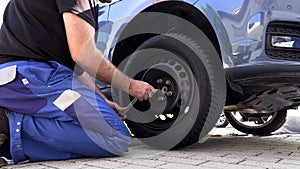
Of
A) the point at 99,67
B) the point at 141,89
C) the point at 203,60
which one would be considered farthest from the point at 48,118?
the point at 203,60

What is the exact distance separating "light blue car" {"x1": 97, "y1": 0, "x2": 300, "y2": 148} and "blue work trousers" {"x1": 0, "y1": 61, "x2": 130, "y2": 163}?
447 mm

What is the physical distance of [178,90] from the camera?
7.00 feet

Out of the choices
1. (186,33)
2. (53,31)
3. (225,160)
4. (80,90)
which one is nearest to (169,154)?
(225,160)

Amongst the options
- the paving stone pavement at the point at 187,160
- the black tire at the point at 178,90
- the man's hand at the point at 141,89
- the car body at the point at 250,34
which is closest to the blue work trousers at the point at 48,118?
the paving stone pavement at the point at 187,160

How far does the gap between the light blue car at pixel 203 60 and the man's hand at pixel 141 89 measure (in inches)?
8.1

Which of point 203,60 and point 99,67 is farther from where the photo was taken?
point 203,60

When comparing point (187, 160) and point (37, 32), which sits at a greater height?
point (37, 32)

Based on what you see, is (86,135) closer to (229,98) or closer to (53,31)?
(53,31)

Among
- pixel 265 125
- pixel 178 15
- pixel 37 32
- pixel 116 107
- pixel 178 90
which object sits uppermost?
pixel 178 15

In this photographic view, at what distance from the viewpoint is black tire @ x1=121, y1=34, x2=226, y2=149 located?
203 cm

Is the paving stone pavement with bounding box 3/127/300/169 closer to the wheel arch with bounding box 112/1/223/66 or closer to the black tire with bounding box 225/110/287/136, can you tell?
the wheel arch with bounding box 112/1/223/66

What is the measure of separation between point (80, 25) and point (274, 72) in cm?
100

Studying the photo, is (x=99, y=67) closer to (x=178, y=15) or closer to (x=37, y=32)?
(x=37, y=32)

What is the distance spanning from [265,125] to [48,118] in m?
2.53
